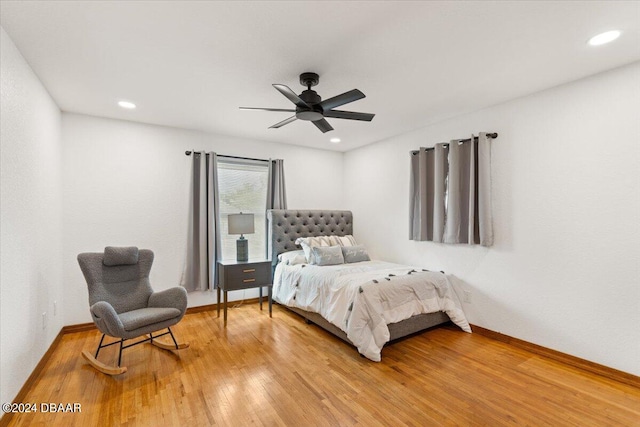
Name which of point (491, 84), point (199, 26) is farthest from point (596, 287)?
point (199, 26)

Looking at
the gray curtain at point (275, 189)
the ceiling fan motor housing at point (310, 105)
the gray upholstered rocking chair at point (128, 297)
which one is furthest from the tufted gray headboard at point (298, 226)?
the ceiling fan motor housing at point (310, 105)

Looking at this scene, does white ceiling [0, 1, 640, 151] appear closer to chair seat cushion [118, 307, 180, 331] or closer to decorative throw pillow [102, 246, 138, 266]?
decorative throw pillow [102, 246, 138, 266]

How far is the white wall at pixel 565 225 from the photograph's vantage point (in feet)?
8.02

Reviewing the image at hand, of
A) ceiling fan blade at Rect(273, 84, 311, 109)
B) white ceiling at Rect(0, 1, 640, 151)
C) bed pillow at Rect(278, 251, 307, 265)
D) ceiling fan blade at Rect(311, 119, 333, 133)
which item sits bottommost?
bed pillow at Rect(278, 251, 307, 265)

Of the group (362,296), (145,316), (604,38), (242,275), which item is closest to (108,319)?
(145,316)

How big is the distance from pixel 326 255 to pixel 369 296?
3.76 feet

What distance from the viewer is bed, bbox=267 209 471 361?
2.86m

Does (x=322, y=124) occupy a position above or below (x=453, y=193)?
above

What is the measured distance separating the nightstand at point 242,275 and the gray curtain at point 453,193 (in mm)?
2097

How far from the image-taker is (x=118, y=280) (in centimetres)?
304

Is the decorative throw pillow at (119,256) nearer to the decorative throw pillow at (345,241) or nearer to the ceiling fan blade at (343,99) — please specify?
the ceiling fan blade at (343,99)

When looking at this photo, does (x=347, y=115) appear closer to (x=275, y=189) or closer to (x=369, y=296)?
(x=369, y=296)

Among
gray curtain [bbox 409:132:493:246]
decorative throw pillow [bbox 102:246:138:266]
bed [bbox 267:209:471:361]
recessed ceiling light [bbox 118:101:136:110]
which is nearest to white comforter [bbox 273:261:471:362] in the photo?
bed [bbox 267:209:471:361]

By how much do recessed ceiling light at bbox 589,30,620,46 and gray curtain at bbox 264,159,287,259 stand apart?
373 cm
